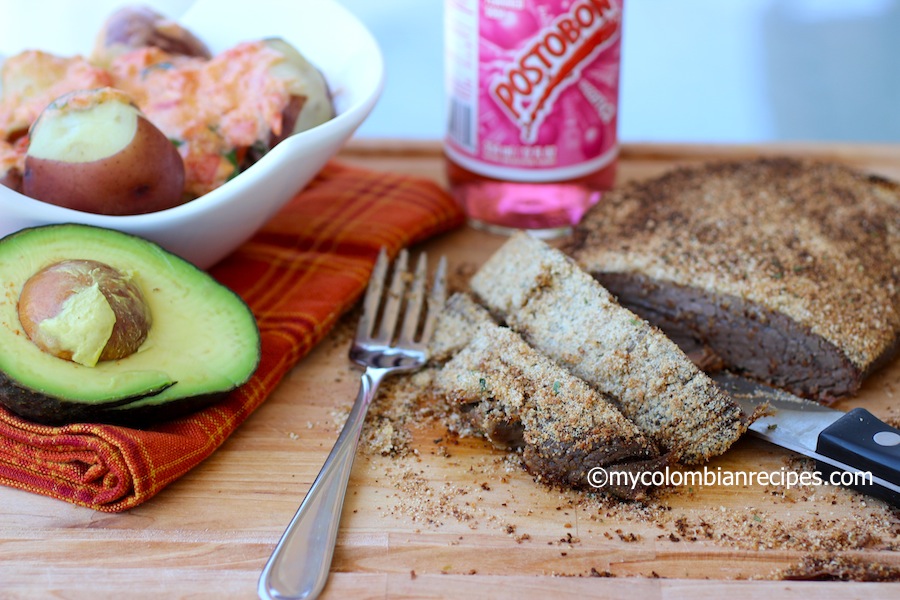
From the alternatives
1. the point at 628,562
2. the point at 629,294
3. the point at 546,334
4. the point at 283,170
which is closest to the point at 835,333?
the point at 629,294

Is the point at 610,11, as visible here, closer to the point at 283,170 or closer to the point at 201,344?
the point at 283,170

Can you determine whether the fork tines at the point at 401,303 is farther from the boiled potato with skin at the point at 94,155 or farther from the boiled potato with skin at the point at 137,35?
the boiled potato with skin at the point at 137,35

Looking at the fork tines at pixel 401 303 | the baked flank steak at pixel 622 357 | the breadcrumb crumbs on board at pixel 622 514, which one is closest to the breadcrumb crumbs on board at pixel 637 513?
the breadcrumb crumbs on board at pixel 622 514

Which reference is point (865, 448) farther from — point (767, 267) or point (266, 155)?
point (266, 155)

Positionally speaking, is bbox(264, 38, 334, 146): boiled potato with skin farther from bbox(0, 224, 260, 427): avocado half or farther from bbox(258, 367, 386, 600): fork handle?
bbox(258, 367, 386, 600): fork handle

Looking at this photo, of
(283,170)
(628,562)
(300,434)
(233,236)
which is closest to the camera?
(628,562)

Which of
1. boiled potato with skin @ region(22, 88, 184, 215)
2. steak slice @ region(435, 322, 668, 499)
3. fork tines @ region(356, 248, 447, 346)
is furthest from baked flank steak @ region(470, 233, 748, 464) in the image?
boiled potato with skin @ region(22, 88, 184, 215)
